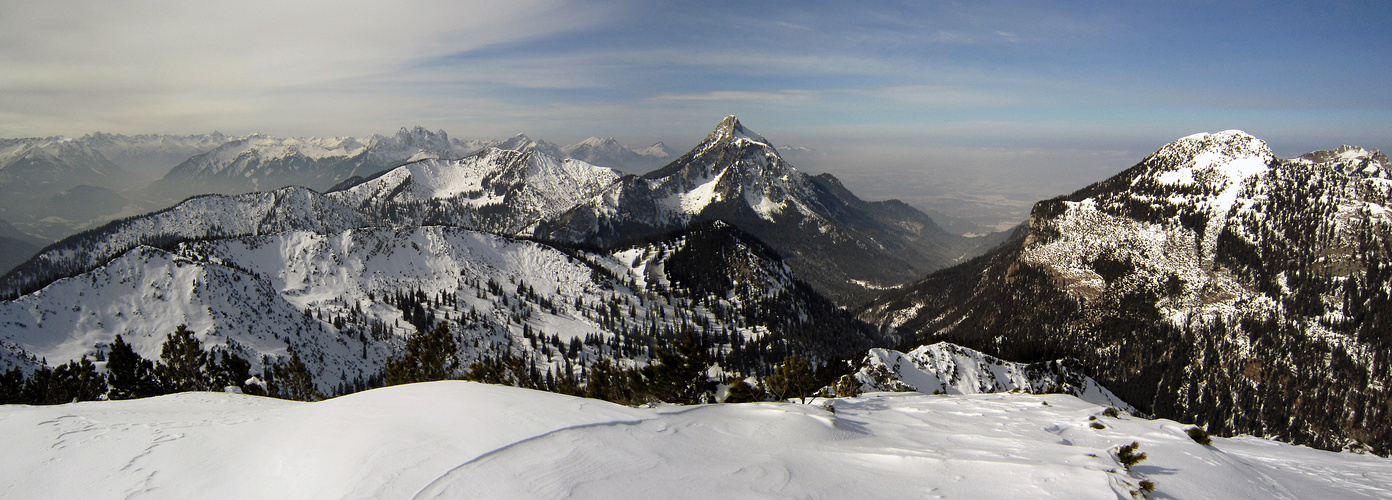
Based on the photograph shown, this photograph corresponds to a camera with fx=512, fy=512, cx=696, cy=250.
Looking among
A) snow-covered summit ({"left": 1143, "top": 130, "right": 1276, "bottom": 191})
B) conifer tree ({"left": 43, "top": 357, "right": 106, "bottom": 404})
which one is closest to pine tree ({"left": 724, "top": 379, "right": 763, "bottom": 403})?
conifer tree ({"left": 43, "top": 357, "right": 106, "bottom": 404})

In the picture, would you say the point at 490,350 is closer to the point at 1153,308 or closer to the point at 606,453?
the point at 606,453

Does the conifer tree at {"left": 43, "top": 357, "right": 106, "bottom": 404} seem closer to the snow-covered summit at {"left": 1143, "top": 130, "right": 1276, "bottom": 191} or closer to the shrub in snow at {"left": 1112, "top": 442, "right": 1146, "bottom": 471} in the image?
the shrub in snow at {"left": 1112, "top": 442, "right": 1146, "bottom": 471}

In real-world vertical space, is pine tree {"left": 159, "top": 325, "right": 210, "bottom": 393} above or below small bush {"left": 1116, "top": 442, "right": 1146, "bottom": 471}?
below

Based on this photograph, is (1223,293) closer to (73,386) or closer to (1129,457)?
(1129,457)

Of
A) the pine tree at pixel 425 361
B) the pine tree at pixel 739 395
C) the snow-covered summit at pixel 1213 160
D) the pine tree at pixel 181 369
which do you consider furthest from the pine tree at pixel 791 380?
the snow-covered summit at pixel 1213 160

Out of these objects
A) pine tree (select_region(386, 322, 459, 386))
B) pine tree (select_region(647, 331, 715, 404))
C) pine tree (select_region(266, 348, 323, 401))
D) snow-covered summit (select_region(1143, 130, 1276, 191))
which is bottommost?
pine tree (select_region(266, 348, 323, 401))

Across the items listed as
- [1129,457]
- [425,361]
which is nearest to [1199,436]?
[1129,457]
